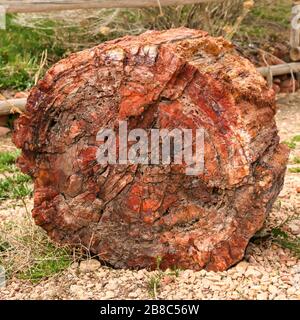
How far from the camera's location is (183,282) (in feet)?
11.3

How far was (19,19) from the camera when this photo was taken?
26.6 feet

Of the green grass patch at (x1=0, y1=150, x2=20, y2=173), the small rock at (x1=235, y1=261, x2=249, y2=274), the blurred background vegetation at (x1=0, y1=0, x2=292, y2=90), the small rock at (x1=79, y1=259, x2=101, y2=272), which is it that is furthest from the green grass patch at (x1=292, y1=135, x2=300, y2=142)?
the small rock at (x1=79, y1=259, x2=101, y2=272)

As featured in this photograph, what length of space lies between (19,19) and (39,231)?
467 cm

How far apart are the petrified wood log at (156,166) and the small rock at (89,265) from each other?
59 mm

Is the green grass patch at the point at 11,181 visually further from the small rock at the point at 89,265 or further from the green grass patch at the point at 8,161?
the small rock at the point at 89,265

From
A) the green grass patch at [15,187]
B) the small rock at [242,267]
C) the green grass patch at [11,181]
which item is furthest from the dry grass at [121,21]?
the small rock at [242,267]

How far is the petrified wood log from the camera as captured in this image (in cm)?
342

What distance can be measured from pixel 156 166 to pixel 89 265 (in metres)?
0.64

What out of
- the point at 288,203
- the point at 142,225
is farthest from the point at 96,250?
the point at 288,203

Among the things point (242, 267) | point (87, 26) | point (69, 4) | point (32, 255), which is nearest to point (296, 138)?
point (69, 4)

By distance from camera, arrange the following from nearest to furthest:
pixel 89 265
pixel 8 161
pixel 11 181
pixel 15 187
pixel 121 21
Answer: pixel 89 265, pixel 15 187, pixel 11 181, pixel 8 161, pixel 121 21

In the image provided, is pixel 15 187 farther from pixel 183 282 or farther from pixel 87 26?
pixel 87 26

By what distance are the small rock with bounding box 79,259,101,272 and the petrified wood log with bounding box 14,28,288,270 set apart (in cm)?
6

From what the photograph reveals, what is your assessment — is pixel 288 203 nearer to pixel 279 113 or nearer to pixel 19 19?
pixel 279 113
